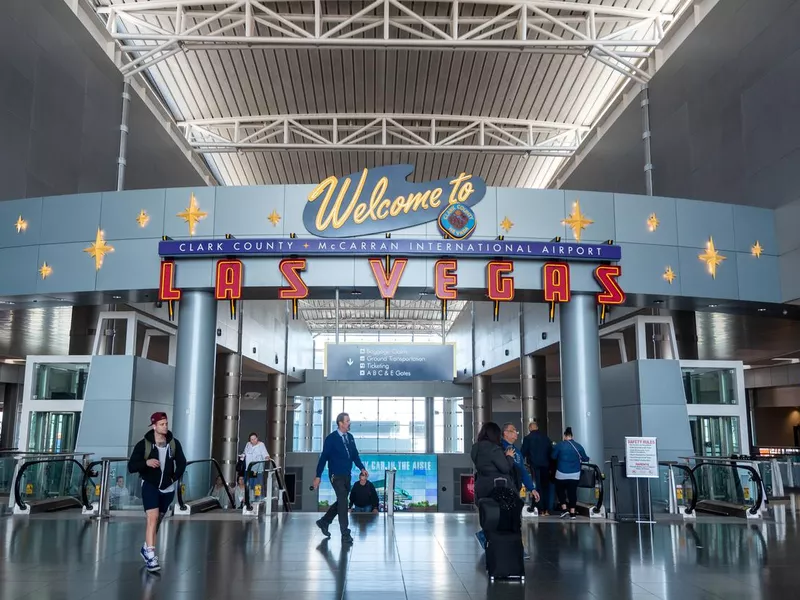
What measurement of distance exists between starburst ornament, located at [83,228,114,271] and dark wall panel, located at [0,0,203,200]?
2047 millimetres

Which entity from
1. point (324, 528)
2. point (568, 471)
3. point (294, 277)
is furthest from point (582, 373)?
point (324, 528)

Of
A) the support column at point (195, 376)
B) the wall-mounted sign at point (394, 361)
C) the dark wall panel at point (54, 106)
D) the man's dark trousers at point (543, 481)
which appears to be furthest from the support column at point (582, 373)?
the dark wall panel at point (54, 106)

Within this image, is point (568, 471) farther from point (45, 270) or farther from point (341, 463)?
point (45, 270)

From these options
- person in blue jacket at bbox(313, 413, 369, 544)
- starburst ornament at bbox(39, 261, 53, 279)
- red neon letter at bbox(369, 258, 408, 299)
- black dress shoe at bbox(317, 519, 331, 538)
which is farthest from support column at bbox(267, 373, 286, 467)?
person in blue jacket at bbox(313, 413, 369, 544)

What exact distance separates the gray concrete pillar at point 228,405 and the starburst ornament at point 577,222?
1297cm

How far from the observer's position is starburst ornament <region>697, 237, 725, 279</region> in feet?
47.2

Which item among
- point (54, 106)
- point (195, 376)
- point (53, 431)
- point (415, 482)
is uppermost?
point (54, 106)

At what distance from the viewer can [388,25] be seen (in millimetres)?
18156

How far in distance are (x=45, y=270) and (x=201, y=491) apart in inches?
204

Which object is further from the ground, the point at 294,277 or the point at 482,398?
the point at 294,277

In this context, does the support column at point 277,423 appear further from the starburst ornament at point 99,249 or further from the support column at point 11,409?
the starburst ornament at point 99,249

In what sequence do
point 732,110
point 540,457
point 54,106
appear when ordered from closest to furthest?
point 540,457, point 732,110, point 54,106

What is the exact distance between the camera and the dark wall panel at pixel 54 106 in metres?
14.1

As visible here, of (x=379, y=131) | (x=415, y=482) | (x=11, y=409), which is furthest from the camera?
(x=415, y=482)
